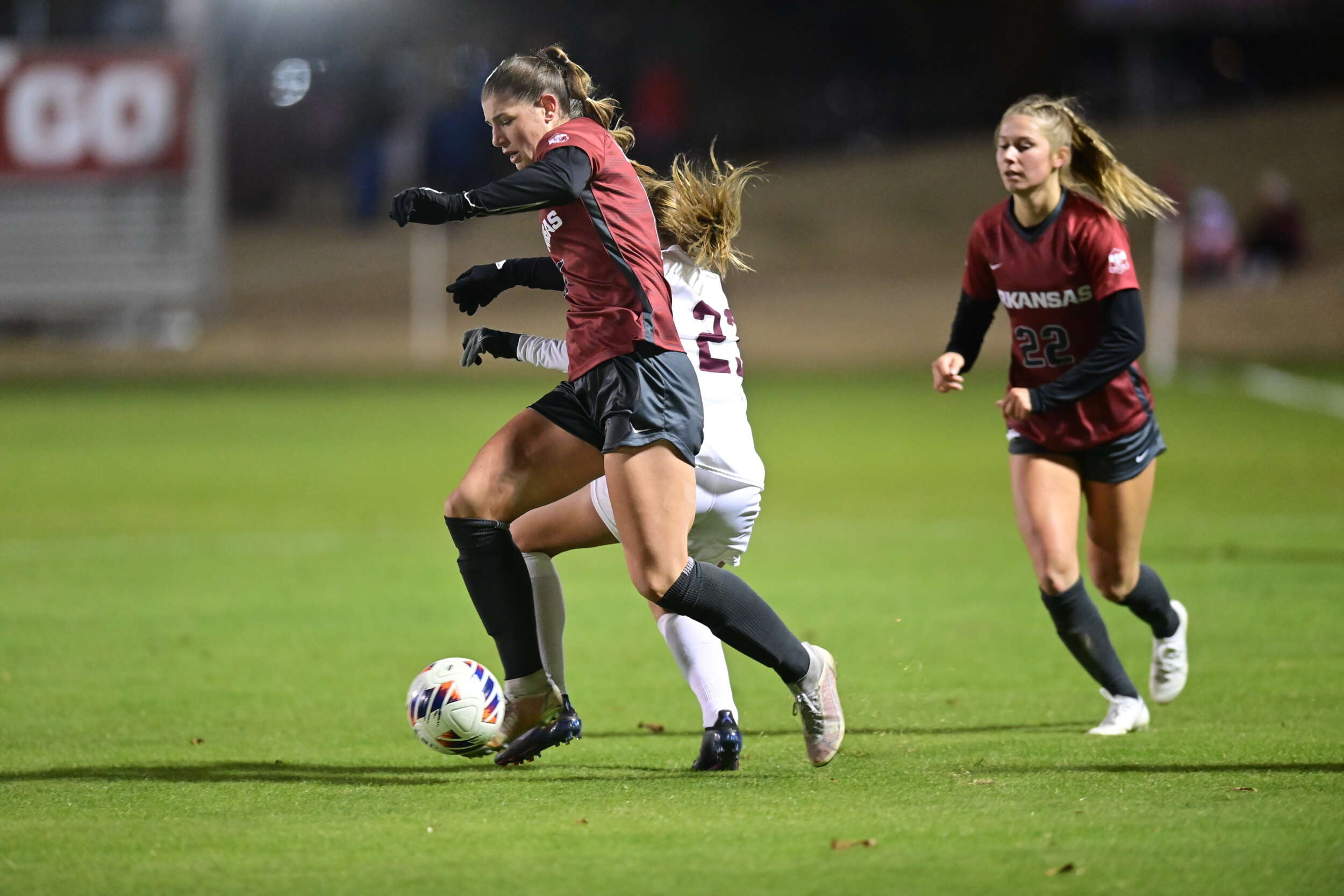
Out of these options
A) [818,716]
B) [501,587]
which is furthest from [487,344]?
[818,716]

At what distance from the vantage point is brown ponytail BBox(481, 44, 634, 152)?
5.04 m

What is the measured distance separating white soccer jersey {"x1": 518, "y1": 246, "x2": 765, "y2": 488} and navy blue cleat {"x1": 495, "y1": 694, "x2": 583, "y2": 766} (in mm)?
932

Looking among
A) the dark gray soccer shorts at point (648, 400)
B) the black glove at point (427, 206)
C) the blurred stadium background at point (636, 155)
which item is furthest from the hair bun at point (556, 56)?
the blurred stadium background at point (636, 155)

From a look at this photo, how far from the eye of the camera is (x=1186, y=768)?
17.0 ft

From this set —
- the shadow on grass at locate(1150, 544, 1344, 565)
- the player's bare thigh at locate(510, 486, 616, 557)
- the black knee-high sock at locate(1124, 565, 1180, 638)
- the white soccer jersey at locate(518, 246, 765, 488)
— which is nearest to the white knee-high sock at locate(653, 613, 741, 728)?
the player's bare thigh at locate(510, 486, 616, 557)

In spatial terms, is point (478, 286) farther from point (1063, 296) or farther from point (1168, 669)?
point (1168, 669)

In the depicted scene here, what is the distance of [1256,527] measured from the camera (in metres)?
11.7

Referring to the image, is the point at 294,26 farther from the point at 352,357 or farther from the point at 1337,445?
the point at 1337,445

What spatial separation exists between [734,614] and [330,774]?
4.60 feet

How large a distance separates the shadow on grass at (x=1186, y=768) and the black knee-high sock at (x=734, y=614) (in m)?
0.71

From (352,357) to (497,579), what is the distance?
23.1m

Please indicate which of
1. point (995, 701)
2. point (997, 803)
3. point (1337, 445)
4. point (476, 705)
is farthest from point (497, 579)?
point (1337, 445)

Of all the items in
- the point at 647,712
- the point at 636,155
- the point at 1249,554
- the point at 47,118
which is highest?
the point at 47,118

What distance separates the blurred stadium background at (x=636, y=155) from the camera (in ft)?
91.7
